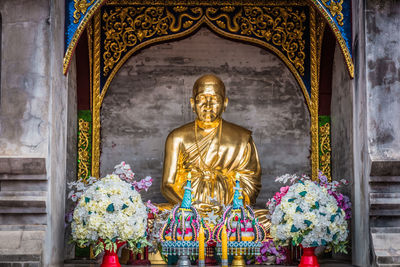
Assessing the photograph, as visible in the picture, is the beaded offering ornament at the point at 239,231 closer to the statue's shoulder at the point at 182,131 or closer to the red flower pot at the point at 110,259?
the red flower pot at the point at 110,259

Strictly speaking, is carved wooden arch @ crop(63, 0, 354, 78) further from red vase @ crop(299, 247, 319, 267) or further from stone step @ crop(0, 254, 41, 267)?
stone step @ crop(0, 254, 41, 267)

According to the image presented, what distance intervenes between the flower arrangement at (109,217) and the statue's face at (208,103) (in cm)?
226

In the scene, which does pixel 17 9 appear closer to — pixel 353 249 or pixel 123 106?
pixel 123 106

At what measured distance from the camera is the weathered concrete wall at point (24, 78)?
7.13m

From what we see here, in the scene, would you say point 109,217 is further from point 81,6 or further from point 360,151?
point 360,151

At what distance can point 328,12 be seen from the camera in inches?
305

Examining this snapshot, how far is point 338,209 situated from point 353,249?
0.58 meters

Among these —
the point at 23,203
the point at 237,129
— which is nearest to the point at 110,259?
the point at 23,203

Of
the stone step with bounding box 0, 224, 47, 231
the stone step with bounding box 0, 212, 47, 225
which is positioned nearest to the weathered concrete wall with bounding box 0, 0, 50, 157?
the stone step with bounding box 0, 212, 47, 225

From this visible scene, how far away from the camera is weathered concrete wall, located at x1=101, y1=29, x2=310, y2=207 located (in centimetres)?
988

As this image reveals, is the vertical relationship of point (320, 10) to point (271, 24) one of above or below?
below

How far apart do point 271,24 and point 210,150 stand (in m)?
1.82

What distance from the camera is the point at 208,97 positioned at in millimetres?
9297

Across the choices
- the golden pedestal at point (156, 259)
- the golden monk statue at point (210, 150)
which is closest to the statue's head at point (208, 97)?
the golden monk statue at point (210, 150)
